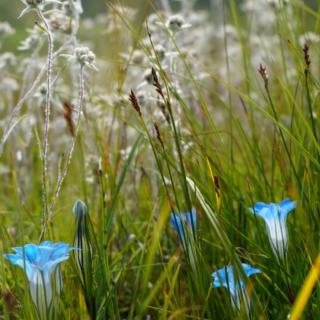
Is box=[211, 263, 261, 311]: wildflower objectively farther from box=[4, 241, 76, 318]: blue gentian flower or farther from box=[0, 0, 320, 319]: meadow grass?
box=[4, 241, 76, 318]: blue gentian flower

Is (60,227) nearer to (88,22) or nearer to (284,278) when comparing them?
(284,278)

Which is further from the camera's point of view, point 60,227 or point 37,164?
point 37,164

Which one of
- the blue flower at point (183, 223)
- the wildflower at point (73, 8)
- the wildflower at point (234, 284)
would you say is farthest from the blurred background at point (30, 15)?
the wildflower at point (234, 284)

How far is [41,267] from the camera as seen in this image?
3.97ft

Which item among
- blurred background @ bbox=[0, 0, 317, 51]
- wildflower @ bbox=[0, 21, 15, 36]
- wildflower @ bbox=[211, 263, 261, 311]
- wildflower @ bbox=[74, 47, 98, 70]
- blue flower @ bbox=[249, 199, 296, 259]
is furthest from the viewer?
wildflower @ bbox=[0, 21, 15, 36]

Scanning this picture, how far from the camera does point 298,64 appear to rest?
1.80 meters

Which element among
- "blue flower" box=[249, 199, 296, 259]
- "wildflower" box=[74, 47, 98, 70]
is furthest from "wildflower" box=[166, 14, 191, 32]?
"blue flower" box=[249, 199, 296, 259]

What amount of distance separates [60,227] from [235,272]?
1.22 m

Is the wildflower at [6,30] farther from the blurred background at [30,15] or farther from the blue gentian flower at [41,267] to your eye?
the blue gentian flower at [41,267]

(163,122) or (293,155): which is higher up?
(163,122)

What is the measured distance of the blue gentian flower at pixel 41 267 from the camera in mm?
1204

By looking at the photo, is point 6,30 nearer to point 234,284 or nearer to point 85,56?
point 85,56

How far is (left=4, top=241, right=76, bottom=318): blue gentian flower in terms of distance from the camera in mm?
1204

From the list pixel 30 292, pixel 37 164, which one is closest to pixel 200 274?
pixel 30 292
